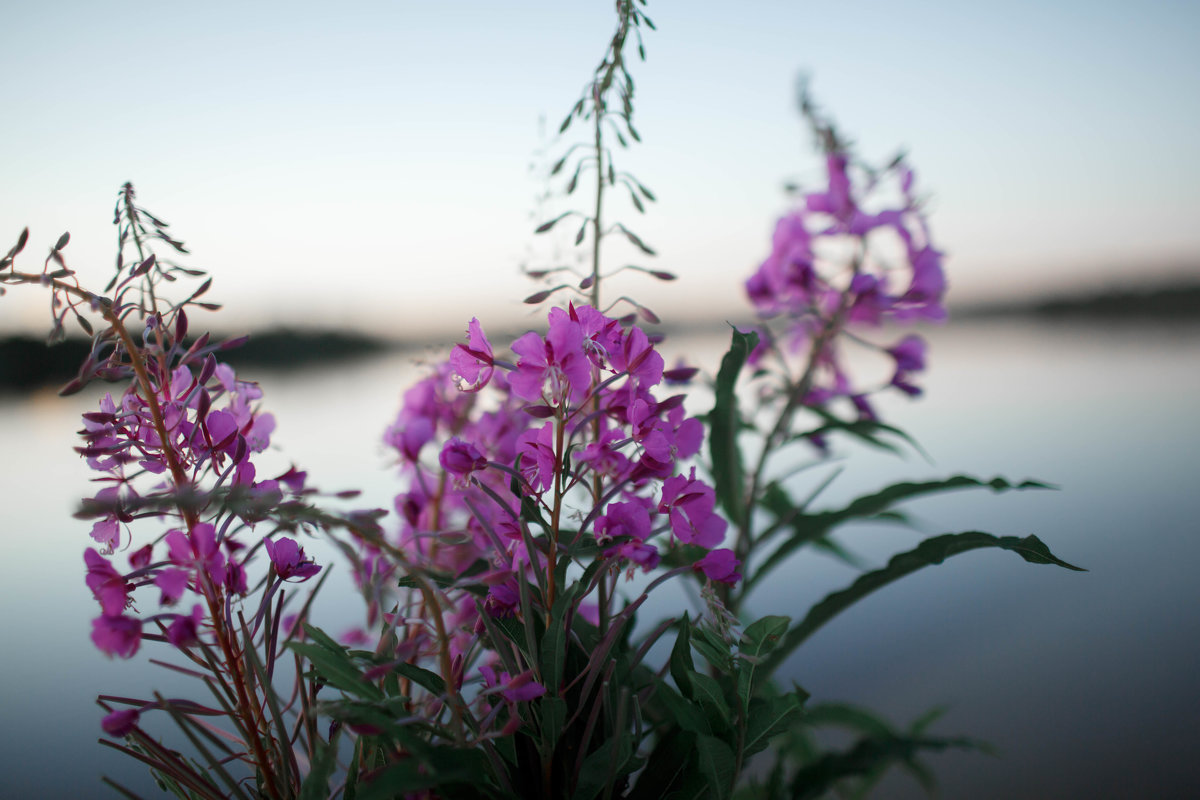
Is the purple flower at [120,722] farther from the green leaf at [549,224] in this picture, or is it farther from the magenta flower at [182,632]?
the green leaf at [549,224]

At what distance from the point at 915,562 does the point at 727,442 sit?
12.2 inches

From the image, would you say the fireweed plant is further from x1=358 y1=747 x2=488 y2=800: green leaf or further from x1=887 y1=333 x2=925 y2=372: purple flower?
x1=887 y1=333 x2=925 y2=372: purple flower

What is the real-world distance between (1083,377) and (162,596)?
9.69 meters

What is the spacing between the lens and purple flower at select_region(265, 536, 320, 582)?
52 cm

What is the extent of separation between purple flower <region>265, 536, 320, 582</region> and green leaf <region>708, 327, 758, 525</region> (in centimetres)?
47

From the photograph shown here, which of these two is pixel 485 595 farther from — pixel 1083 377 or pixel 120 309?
pixel 1083 377

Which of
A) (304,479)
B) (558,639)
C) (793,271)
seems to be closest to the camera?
(558,639)

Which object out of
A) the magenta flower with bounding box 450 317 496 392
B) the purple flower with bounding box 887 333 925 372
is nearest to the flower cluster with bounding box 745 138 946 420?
the purple flower with bounding box 887 333 925 372

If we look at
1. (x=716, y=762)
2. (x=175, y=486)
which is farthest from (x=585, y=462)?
(x=175, y=486)

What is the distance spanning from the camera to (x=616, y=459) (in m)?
0.50

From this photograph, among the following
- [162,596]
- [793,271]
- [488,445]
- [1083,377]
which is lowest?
[162,596]

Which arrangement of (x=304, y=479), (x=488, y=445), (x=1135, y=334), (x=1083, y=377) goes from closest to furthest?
1. (x=304, y=479)
2. (x=488, y=445)
3. (x=1083, y=377)
4. (x=1135, y=334)

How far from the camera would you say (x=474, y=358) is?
0.58 meters

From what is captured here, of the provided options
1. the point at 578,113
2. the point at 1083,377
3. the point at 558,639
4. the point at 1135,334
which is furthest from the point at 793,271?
the point at 1135,334
